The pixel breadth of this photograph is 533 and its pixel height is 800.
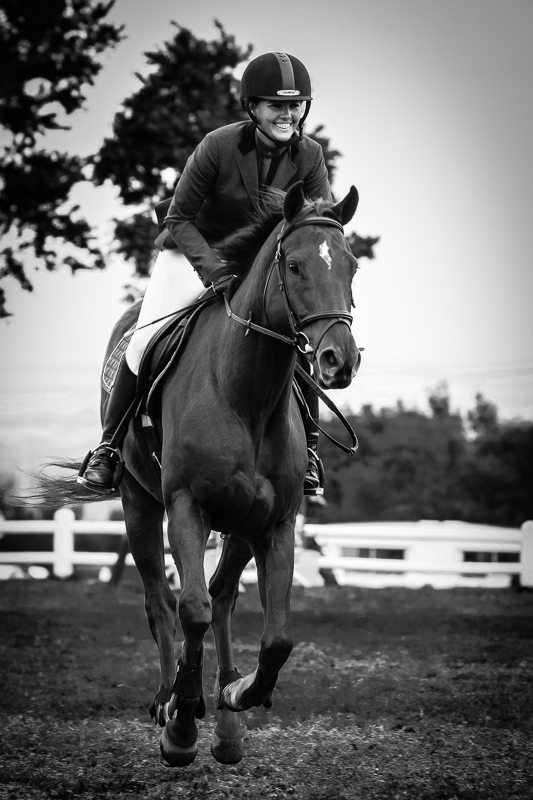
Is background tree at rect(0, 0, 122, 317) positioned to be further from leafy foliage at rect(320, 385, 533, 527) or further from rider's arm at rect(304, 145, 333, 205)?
leafy foliage at rect(320, 385, 533, 527)

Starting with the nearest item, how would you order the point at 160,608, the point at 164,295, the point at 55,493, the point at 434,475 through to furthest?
the point at 164,295
the point at 160,608
the point at 55,493
the point at 434,475

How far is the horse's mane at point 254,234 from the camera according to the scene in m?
5.16

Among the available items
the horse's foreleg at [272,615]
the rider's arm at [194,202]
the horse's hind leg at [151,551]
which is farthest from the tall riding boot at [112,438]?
the horse's foreleg at [272,615]

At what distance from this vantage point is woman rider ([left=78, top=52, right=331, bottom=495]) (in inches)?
211

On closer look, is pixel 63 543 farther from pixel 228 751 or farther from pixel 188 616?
pixel 188 616

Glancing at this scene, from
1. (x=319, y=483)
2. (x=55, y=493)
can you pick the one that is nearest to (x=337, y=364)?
(x=319, y=483)

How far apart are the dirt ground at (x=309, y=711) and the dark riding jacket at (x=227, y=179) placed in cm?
315

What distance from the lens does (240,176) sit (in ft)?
18.3

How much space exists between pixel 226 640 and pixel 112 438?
150 centimetres

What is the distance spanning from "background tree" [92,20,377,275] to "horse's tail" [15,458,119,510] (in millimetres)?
9967

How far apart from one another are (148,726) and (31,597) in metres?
8.90

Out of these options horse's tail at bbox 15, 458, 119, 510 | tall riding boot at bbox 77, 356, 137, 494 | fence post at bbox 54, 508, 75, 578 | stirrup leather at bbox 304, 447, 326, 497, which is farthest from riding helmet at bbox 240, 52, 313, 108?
fence post at bbox 54, 508, 75, 578

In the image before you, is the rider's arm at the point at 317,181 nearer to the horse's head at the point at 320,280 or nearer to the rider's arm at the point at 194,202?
the rider's arm at the point at 194,202

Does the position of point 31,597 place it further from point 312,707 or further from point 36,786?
point 36,786
